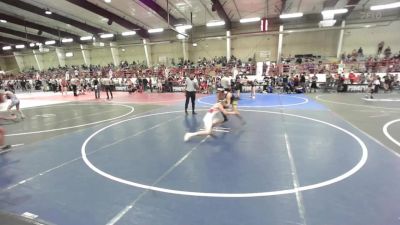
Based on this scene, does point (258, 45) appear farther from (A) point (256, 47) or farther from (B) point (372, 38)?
(B) point (372, 38)

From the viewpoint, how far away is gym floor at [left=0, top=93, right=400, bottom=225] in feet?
11.6

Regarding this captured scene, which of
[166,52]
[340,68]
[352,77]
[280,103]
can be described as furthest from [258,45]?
[280,103]

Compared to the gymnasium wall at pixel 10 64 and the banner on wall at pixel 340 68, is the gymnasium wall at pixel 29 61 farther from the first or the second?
the banner on wall at pixel 340 68

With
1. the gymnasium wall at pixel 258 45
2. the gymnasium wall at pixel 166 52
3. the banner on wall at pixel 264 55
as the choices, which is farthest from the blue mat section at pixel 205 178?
the gymnasium wall at pixel 166 52

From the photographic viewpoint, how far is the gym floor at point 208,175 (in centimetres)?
354

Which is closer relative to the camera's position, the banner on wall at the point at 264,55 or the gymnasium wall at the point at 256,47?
the gymnasium wall at the point at 256,47

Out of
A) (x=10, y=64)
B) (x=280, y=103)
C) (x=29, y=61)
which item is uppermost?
(x=29, y=61)

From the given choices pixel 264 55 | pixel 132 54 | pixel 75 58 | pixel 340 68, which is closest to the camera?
pixel 340 68

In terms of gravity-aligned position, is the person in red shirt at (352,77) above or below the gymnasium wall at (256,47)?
below

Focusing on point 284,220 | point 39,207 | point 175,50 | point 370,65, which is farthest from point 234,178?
point 175,50

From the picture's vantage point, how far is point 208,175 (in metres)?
4.80

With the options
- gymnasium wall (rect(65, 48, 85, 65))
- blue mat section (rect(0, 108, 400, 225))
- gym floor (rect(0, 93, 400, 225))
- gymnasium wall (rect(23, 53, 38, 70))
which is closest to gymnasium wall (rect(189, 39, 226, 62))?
gymnasium wall (rect(65, 48, 85, 65))

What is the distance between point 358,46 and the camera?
25750 millimetres

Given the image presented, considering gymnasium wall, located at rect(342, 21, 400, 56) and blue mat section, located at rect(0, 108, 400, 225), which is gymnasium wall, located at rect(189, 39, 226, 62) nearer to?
gymnasium wall, located at rect(342, 21, 400, 56)
